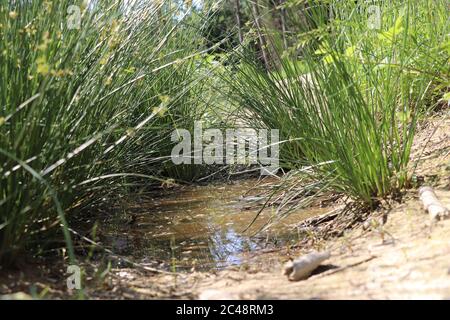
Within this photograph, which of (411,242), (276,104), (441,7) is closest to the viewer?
(411,242)

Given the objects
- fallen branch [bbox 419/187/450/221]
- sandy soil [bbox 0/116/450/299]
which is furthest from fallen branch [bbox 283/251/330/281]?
fallen branch [bbox 419/187/450/221]

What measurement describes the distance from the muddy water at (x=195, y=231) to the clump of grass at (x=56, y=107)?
0.81 ft

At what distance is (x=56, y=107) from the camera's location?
1.89m

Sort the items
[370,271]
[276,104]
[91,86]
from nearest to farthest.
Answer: [370,271]
[91,86]
[276,104]

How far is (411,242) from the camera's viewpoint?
1.79 metres

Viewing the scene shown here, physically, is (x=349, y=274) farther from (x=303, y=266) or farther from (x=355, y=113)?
(x=355, y=113)

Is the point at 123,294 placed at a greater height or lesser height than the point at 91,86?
lesser

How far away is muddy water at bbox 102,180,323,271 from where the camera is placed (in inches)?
90.6

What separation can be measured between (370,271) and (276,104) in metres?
1.40

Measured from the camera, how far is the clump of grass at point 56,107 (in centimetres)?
170

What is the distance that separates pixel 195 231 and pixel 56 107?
1049 mm
